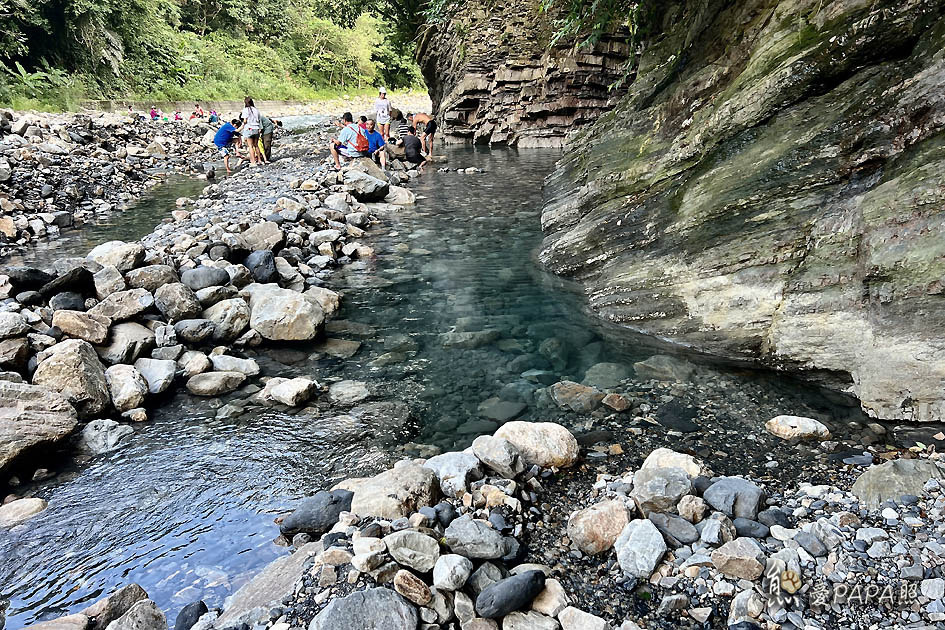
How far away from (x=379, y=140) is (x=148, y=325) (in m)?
12.5

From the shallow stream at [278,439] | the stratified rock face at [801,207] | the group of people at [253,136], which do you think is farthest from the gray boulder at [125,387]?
the group of people at [253,136]

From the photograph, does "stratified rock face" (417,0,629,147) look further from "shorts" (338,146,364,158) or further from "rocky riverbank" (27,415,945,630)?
"rocky riverbank" (27,415,945,630)

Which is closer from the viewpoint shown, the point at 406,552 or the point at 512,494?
the point at 406,552

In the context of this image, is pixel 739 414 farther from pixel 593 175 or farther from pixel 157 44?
pixel 157 44

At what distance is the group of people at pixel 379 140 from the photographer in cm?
1595

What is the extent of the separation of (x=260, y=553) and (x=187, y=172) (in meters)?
19.3

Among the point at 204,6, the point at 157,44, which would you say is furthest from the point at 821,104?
the point at 204,6

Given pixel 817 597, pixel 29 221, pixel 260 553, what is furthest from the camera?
pixel 29 221

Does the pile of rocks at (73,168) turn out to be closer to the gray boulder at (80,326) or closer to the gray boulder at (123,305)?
the gray boulder at (123,305)

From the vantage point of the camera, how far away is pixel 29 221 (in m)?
11.2

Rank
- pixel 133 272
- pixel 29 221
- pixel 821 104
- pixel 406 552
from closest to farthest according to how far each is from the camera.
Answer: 1. pixel 406 552
2. pixel 821 104
3. pixel 133 272
4. pixel 29 221

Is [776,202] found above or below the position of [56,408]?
above

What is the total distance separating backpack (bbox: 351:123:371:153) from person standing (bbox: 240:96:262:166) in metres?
3.32

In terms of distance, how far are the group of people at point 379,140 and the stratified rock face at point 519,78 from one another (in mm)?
4470
